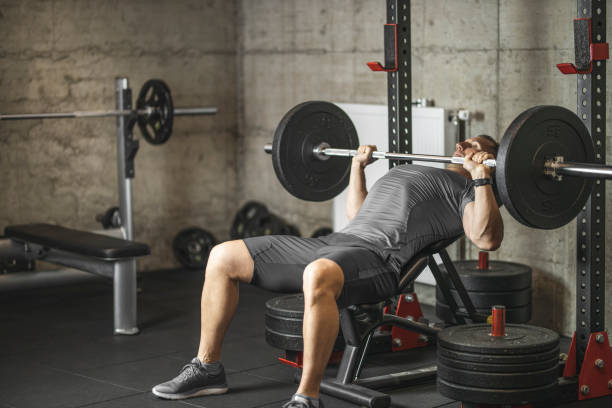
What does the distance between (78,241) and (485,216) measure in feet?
7.37

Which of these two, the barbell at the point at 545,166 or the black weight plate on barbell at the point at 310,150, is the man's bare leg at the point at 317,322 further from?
the black weight plate on barbell at the point at 310,150

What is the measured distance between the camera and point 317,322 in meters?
2.92

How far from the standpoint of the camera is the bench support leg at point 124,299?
4301 mm

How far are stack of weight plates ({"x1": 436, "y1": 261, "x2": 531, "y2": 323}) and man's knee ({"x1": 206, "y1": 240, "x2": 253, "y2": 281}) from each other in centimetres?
103

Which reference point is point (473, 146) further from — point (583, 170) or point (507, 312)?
point (507, 312)

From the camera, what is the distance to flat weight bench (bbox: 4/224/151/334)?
429 cm

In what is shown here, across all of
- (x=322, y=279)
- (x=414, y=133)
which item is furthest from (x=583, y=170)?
(x=414, y=133)

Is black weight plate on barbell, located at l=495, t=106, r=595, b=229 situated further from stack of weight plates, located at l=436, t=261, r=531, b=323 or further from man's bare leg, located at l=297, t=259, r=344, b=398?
stack of weight plates, located at l=436, t=261, r=531, b=323

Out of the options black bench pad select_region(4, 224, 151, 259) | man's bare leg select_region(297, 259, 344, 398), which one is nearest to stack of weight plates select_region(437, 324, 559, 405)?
man's bare leg select_region(297, 259, 344, 398)

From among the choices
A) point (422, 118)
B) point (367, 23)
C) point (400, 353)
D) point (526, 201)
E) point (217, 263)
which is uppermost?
point (367, 23)

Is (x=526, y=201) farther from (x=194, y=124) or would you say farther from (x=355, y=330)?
(x=194, y=124)

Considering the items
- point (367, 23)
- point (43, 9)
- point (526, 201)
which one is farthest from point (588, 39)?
point (43, 9)

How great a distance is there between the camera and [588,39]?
10.3ft

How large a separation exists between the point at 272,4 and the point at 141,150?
126cm
